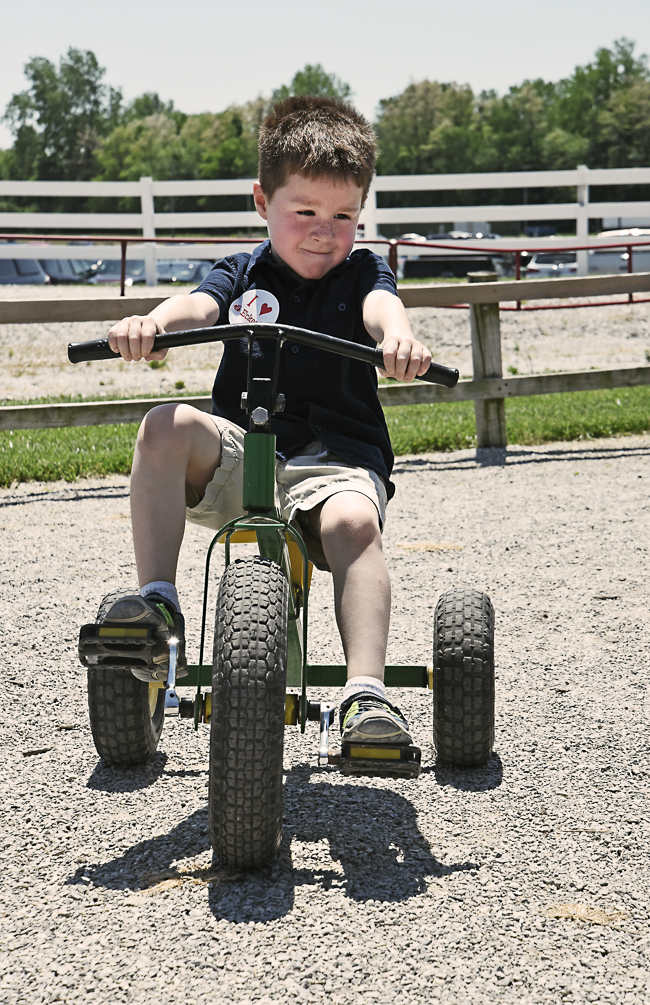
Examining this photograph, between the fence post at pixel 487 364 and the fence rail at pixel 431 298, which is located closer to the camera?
the fence rail at pixel 431 298

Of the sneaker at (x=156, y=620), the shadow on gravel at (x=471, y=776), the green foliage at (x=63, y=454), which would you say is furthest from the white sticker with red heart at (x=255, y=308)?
the green foliage at (x=63, y=454)

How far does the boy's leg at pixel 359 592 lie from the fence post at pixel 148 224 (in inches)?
625

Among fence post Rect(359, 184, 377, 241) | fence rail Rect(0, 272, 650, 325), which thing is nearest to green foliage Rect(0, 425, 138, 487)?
fence rail Rect(0, 272, 650, 325)

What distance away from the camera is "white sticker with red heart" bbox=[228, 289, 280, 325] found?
266cm

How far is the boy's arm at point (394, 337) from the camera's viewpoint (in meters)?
2.09

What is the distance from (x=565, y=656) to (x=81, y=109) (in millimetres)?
106261

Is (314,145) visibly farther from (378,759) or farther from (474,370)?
(474,370)

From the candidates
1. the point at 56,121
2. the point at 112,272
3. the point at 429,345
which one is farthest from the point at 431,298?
the point at 56,121

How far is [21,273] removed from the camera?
65.6 ft

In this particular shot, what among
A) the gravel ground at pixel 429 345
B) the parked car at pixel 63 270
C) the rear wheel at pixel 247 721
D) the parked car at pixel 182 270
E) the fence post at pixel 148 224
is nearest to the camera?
the rear wheel at pixel 247 721

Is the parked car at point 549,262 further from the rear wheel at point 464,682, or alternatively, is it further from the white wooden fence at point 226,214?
the rear wheel at point 464,682

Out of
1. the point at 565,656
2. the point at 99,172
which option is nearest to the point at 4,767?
the point at 565,656

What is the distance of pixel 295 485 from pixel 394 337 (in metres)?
0.52

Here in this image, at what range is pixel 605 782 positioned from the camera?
2516mm
